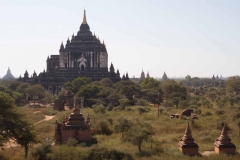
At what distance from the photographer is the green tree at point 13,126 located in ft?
62.8

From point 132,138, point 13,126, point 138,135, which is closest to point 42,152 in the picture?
point 13,126

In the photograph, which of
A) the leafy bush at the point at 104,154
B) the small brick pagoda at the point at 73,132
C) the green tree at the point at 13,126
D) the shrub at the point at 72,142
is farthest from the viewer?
the small brick pagoda at the point at 73,132

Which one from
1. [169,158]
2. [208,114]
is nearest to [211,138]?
[169,158]

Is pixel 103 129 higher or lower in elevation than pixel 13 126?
lower

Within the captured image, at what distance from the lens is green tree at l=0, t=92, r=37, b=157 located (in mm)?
19156

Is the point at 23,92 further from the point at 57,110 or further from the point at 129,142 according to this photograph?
the point at 129,142

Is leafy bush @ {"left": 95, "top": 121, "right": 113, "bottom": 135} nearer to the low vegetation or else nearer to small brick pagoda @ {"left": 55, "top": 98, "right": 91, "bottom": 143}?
the low vegetation

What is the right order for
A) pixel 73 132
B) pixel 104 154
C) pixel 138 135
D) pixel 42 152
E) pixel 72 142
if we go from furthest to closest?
1. pixel 73 132
2. pixel 72 142
3. pixel 138 135
4. pixel 42 152
5. pixel 104 154

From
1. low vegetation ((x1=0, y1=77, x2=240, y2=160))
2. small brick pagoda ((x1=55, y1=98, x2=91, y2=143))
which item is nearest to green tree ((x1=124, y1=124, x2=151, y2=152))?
low vegetation ((x1=0, y1=77, x2=240, y2=160))

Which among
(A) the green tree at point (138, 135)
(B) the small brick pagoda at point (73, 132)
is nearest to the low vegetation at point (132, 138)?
(A) the green tree at point (138, 135)

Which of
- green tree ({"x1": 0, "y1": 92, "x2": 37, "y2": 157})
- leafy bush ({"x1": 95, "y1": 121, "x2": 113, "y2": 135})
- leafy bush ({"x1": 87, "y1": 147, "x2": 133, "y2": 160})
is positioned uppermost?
green tree ({"x1": 0, "y1": 92, "x2": 37, "y2": 157})

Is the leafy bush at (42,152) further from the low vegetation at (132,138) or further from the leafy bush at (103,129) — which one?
the leafy bush at (103,129)

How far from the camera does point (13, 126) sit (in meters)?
19.1

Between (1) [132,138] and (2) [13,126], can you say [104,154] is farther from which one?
(2) [13,126]
